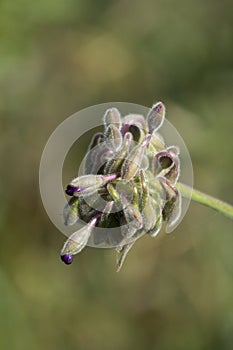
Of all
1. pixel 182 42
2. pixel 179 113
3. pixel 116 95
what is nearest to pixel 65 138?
pixel 116 95

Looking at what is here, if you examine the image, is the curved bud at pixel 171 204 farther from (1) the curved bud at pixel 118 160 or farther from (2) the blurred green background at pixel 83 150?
(2) the blurred green background at pixel 83 150

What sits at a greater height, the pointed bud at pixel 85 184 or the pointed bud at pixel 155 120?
the pointed bud at pixel 155 120

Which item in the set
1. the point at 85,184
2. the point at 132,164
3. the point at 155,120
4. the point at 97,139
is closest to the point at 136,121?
the point at 155,120

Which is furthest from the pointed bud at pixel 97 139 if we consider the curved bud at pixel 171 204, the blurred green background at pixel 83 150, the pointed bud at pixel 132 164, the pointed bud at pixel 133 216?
the blurred green background at pixel 83 150

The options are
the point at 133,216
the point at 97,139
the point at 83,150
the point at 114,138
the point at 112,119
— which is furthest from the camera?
the point at 83,150

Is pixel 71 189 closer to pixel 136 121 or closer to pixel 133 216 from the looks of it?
pixel 133 216
